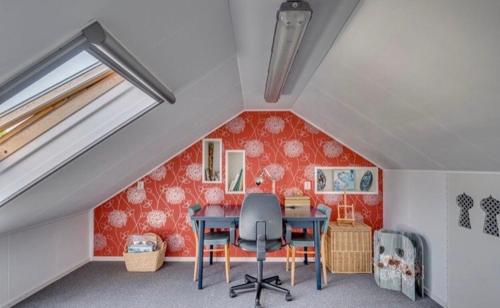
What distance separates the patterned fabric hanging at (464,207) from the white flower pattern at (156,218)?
11.6 ft

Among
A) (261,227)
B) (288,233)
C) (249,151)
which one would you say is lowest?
(288,233)

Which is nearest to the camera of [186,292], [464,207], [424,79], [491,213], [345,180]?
[424,79]

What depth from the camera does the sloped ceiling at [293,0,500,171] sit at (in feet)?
4.26

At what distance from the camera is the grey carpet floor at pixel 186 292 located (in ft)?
10.1

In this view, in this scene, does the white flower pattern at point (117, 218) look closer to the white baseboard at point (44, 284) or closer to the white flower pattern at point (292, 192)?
the white baseboard at point (44, 284)

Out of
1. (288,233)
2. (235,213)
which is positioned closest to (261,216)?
(288,233)

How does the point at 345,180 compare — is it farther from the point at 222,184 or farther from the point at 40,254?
the point at 40,254

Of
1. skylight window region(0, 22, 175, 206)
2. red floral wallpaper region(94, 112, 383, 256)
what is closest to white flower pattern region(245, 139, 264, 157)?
red floral wallpaper region(94, 112, 383, 256)

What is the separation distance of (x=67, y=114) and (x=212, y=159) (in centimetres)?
246

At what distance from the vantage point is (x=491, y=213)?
2277 millimetres

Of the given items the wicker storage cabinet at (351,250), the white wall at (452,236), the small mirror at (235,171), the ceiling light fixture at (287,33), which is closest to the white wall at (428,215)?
the white wall at (452,236)

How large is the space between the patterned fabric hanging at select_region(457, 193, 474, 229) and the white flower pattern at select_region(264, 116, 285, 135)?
240cm

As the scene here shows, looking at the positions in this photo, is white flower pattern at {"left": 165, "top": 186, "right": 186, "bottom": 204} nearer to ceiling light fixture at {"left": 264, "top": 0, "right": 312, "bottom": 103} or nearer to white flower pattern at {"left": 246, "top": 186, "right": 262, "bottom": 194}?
white flower pattern at {"left": 246, "top": 186, "right": 262, "bottom": 194}

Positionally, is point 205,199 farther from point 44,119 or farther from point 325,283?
point 44,119
